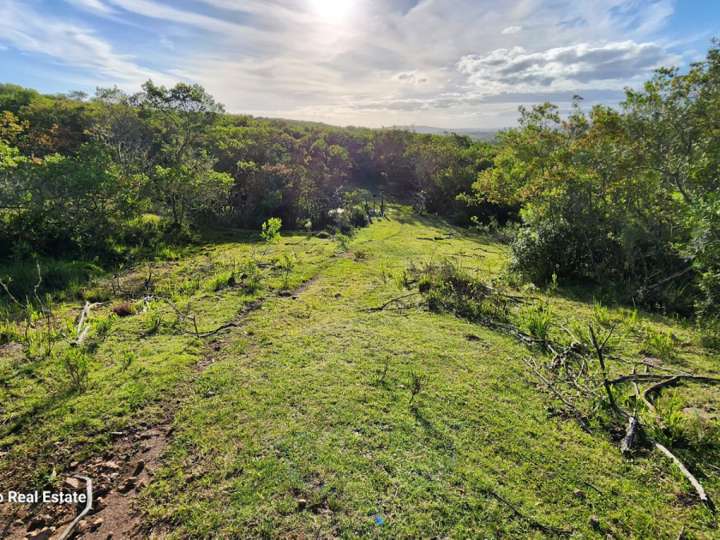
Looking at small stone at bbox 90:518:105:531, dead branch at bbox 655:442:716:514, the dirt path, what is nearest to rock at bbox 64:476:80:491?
the dirt path

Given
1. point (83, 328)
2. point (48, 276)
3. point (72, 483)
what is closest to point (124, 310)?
point (83, 328)

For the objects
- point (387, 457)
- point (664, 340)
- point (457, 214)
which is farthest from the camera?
point (457, 214)

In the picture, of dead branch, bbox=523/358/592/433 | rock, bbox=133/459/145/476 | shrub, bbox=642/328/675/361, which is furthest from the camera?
shrub, bbox=642/328/675/361

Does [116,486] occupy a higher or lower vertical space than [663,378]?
lower

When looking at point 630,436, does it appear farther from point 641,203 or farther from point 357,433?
point 641,203

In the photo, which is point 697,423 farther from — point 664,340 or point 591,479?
point 664,340

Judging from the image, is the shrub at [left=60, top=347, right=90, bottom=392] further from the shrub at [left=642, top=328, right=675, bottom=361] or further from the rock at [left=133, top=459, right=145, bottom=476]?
the shrub at [left=642, top=328, right=675, bottom=361]

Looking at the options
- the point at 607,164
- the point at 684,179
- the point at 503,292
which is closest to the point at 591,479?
the point at 503,292
